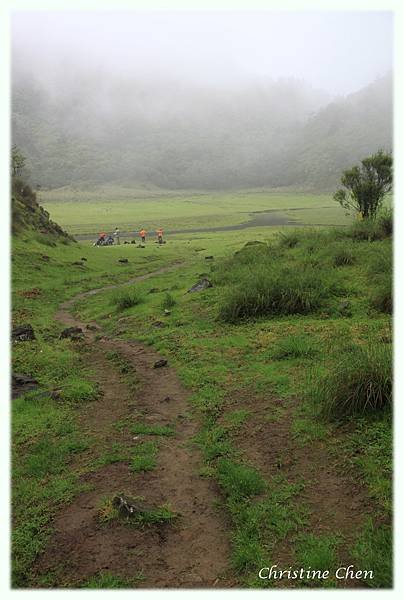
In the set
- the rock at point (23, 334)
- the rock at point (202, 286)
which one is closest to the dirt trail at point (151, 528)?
the rock at point (23, 334)

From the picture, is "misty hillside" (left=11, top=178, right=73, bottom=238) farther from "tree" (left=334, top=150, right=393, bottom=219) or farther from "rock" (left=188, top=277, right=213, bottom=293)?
"tree" (left=334, top=150, right=393, bottom=219)

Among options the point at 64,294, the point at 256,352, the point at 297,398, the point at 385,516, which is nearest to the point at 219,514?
the point at 385,516

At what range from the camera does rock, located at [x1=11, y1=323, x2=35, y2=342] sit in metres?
15.9

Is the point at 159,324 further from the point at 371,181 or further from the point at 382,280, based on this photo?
the point at 371,181

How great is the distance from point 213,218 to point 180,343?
289 feet

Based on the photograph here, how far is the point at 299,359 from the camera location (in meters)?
11.2

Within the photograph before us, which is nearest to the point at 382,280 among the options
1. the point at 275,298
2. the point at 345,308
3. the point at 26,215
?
the point at 345,308

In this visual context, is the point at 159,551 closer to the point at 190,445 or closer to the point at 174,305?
the point at 190,445

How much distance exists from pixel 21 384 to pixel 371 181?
28.6 meters

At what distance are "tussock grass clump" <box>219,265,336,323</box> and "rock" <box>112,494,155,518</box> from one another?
9.48 metres

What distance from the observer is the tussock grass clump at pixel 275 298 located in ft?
50.8

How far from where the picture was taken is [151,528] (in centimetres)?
618

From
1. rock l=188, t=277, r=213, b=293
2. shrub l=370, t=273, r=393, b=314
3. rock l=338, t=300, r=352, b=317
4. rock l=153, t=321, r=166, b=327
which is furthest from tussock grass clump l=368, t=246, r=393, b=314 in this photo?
rock l=153, t=321, r=166, b=327

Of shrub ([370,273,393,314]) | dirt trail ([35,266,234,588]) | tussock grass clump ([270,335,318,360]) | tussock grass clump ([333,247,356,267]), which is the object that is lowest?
dirt trail ([35,266,234,588])
